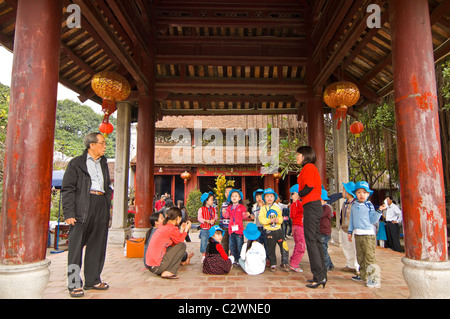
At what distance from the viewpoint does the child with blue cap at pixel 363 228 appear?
3673 millimetres

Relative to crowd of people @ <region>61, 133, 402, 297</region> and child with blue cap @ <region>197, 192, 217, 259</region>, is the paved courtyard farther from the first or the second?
child with blue cap @ <region>197, 192, 217, 259</region>

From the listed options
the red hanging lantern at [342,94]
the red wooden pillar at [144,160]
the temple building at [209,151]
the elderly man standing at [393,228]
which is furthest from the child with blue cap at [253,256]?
the temple building at [209,151]

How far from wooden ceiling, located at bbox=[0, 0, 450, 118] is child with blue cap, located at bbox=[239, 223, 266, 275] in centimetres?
335

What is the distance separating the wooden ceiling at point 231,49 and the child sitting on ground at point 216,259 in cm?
342

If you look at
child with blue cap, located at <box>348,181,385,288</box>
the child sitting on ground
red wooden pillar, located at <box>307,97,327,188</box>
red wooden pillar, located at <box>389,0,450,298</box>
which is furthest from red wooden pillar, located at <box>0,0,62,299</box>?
red wooden pillar, located at <box>307,97,327,188</box>

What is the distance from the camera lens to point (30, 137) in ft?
8.89

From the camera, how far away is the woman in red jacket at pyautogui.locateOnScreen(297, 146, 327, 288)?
11.1 ft

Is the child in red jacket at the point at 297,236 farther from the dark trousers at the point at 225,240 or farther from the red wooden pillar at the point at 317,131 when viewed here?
the red wooden pillar at the point at 317,131

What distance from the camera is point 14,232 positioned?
2592 mm

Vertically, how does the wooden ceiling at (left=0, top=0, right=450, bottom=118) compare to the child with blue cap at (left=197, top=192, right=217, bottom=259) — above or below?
above

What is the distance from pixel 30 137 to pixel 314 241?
3116mm

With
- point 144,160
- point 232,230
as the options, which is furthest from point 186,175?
point 232,230

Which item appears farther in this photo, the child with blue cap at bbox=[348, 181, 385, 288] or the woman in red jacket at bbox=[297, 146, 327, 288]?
the child with blue cap at bbox=[348, 181, 385, 288]
